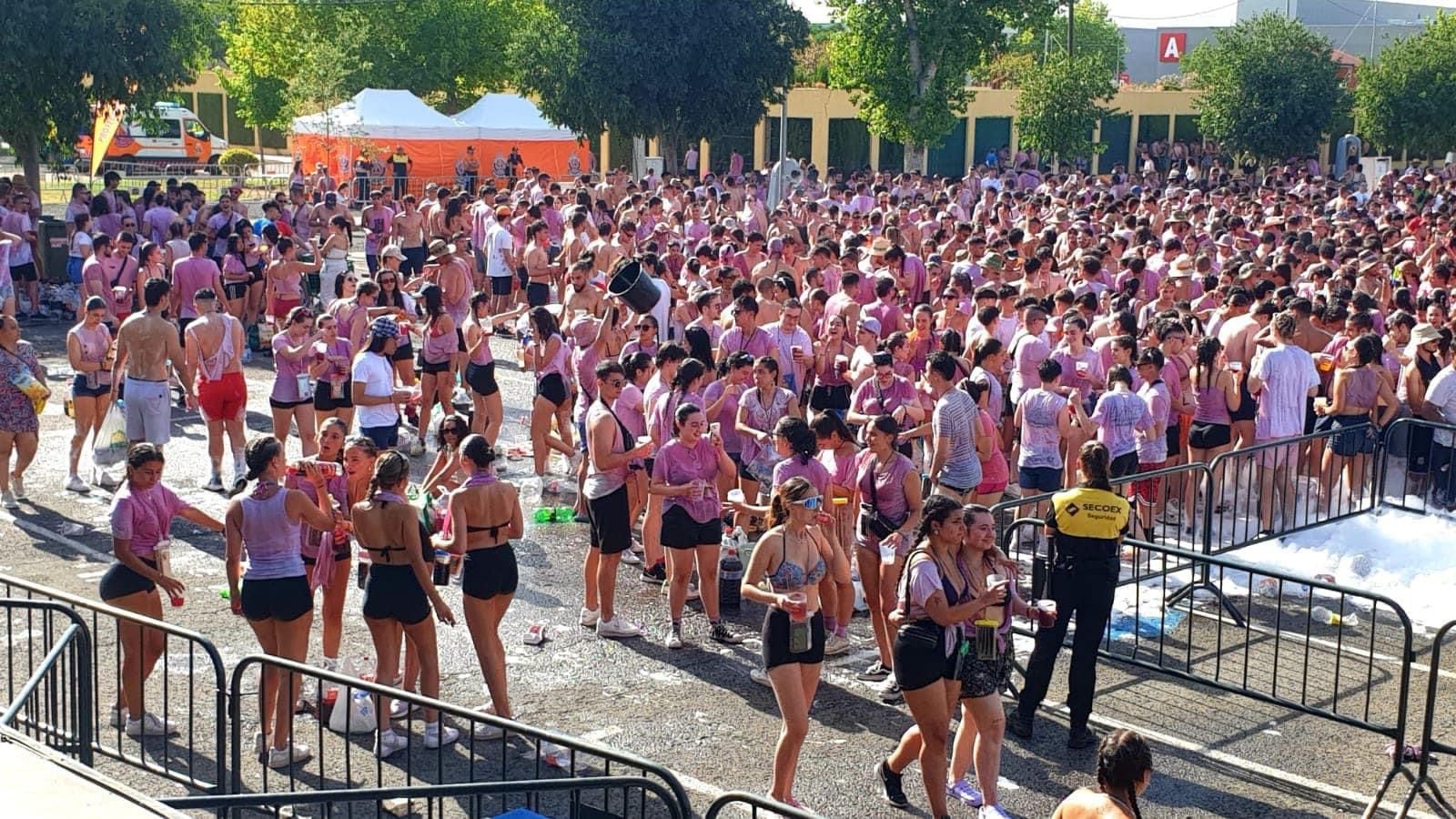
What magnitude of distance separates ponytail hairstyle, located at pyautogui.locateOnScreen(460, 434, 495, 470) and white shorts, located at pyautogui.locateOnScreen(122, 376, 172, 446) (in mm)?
5119

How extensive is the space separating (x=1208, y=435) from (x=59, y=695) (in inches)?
335

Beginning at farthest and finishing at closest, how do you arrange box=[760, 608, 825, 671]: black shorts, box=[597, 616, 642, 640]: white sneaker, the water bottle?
1. the water bottle
2. box=[597, 616, 642, 640]: white sneaker
3. box=[760, 608, 825, 671]: black shorts

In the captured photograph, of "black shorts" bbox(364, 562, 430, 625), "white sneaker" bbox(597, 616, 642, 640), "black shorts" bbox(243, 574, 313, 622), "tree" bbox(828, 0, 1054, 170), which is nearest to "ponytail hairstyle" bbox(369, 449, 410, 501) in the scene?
"black shorts" bbox(364, 562, 430, 625)

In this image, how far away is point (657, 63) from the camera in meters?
38.0

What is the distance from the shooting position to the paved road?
7996mm

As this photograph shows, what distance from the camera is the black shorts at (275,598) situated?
809 centimetres

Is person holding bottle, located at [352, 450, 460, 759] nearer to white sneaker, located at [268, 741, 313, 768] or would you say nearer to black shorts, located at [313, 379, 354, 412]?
white sneaker, located at [268, 741, 313, 768]

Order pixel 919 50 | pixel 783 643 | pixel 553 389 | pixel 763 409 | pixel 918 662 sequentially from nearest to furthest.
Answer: pixel 918 662 → pixel 783 643 → pixel 763 409 → pixel 553 389 → pixel 919 50

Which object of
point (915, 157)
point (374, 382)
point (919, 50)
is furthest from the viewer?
point (915, 157)

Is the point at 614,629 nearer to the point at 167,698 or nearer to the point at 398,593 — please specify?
the point at 398,593

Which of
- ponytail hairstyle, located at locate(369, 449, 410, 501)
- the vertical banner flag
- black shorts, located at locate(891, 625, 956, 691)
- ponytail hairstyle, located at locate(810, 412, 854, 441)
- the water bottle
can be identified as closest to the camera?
black shorts, located at locate(891, 625, 956, 691)

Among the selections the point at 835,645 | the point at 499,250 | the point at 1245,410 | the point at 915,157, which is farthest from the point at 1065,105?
the point at 835,645

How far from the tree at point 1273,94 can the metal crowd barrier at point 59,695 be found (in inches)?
1610

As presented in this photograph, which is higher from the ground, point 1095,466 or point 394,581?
point 1095,466
